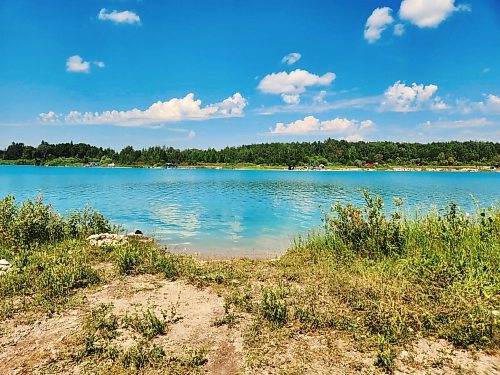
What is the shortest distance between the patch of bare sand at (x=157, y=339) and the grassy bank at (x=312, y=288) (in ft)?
0.75

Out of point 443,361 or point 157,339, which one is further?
point 157,339

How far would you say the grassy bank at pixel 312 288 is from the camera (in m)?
5.88

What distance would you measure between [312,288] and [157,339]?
4.08 metres

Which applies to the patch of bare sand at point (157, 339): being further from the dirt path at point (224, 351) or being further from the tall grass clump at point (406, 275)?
the tall grass clump at point (406, 275)

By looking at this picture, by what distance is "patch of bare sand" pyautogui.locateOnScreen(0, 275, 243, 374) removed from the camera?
5578mm

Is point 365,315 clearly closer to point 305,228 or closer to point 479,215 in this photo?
point 479,215

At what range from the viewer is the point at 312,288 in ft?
28.1

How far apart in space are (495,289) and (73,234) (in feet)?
51.0

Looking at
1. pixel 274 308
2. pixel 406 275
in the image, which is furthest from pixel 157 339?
pixel 406 275

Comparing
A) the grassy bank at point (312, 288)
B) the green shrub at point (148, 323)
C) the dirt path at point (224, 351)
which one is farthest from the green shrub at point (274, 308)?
the green shrub at point (148, 323)

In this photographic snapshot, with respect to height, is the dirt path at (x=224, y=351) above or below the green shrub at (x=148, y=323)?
below

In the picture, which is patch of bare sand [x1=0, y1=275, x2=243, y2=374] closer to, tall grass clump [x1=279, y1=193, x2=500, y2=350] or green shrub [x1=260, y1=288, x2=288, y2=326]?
green shrub [x1=260, y1=288, x2=288, y2=326]

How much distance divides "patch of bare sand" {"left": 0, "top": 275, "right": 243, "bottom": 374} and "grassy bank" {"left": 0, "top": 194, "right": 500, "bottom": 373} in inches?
9.1

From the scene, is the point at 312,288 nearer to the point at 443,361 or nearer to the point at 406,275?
the point at 406,275
